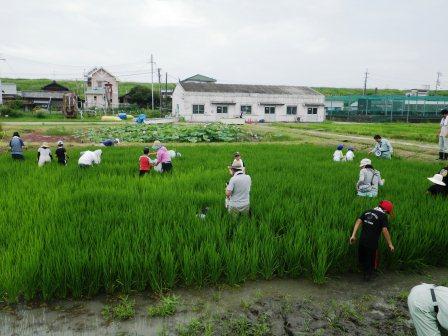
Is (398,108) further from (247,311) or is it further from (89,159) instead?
(247,311)

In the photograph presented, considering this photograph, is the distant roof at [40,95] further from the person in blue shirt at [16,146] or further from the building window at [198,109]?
the person in blue shirt at [16,146]

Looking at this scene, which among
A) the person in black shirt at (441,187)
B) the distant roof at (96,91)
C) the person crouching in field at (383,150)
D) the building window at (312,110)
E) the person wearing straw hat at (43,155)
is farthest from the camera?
the distant roof at (96,91)

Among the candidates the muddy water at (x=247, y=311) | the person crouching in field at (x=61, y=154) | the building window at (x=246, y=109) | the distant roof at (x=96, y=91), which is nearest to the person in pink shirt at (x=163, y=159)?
the person crouching in field at (x=61, y=154)

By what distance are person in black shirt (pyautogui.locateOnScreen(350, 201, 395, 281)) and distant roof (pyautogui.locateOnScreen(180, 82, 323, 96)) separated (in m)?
39.8

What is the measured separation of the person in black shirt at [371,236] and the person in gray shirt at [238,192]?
74.9 inches

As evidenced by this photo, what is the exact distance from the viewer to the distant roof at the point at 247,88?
145 ft

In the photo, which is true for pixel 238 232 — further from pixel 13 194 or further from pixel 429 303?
pixel 13 194

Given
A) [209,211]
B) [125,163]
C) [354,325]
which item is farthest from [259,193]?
[125,163]

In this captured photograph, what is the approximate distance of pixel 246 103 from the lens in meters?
45.7

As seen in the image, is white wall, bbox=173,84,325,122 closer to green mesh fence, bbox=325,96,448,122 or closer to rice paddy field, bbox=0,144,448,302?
green mesh fence, bbox=325,96,448,122

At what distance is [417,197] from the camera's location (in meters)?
7.31

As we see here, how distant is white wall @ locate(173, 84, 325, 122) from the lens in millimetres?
43250

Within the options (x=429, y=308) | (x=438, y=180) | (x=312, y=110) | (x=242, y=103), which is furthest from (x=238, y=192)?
(x=312, y=110)

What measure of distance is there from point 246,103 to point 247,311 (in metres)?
42.9
